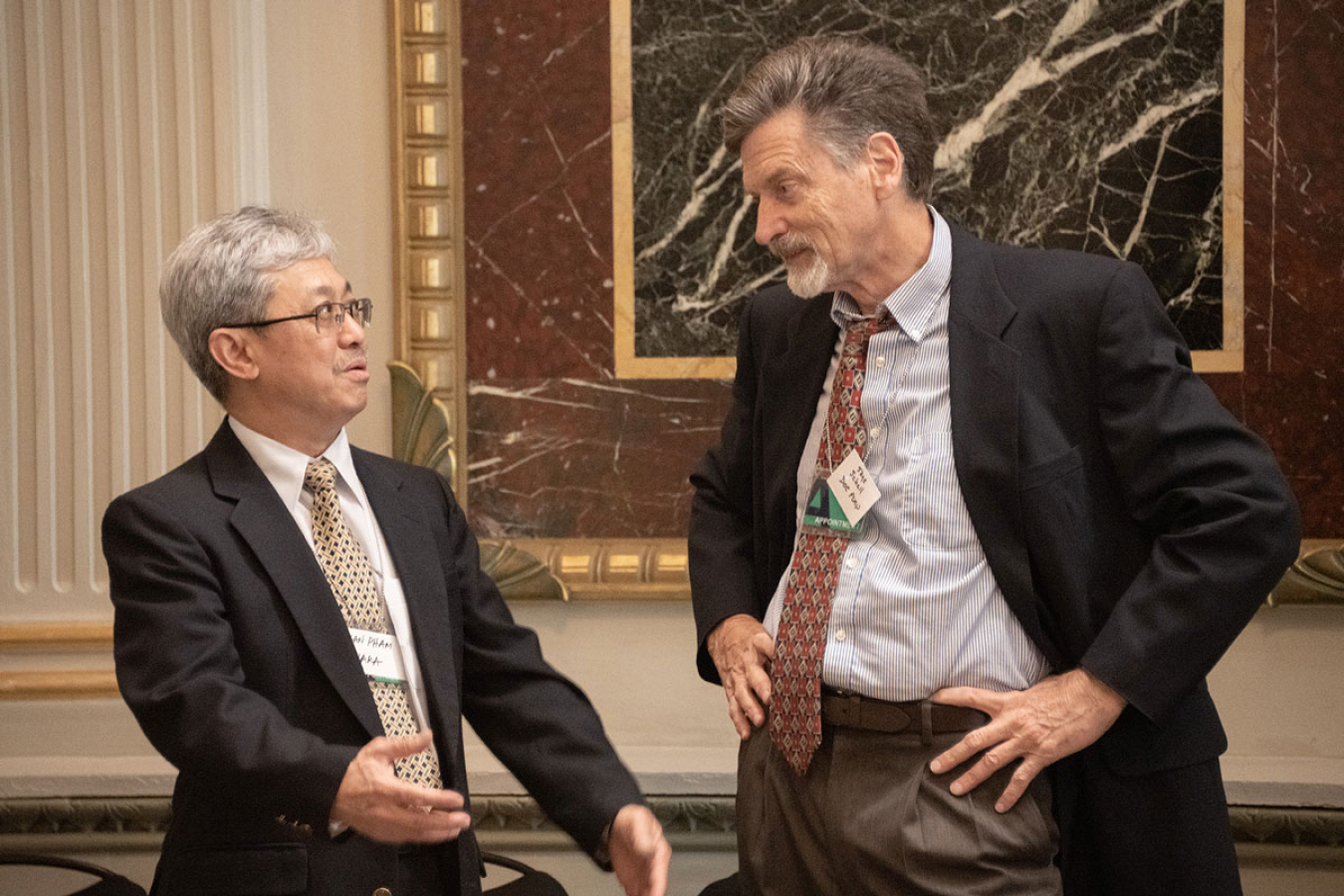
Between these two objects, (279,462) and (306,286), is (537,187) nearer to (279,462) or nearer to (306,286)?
(306,286)

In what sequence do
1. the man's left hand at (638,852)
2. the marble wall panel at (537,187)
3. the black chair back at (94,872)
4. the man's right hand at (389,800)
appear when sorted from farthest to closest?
the marble wall panel at (537,187) → the black chair back at (94,872) → the man's left hand at (638,852) → the man's right hand at (389,800)

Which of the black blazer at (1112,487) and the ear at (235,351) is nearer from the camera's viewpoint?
the black blazer at (1112,487)

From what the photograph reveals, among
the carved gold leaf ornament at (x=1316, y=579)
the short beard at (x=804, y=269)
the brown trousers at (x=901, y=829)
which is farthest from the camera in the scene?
the carved gold leaf ornament at (x=1316, y=579)

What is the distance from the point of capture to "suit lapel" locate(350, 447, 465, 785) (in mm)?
1883

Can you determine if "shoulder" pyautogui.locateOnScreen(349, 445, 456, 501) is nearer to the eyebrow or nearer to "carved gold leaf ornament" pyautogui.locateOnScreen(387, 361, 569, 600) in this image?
the eyebrow

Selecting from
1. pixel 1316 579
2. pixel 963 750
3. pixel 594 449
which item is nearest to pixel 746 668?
pixel 963 750

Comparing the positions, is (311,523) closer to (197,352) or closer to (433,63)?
(197,352)

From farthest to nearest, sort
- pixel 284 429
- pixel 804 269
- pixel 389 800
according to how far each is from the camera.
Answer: pixel 804 269 → pixel 284 429 → pixel 389 800

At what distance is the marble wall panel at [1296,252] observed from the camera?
324cm

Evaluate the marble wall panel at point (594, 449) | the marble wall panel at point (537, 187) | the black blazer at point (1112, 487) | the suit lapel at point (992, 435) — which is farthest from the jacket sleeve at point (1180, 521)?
the marble wall panel at point (537, 187)

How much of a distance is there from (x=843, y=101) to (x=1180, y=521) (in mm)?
830

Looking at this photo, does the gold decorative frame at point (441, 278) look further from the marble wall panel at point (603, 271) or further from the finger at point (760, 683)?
the finger at point (760, 683)

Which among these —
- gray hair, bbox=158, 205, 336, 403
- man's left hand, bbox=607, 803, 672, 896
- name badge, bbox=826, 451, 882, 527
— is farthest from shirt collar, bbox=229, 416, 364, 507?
name badge, bbox=826, 451, 882, 527

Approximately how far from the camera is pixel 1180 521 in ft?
6.07
